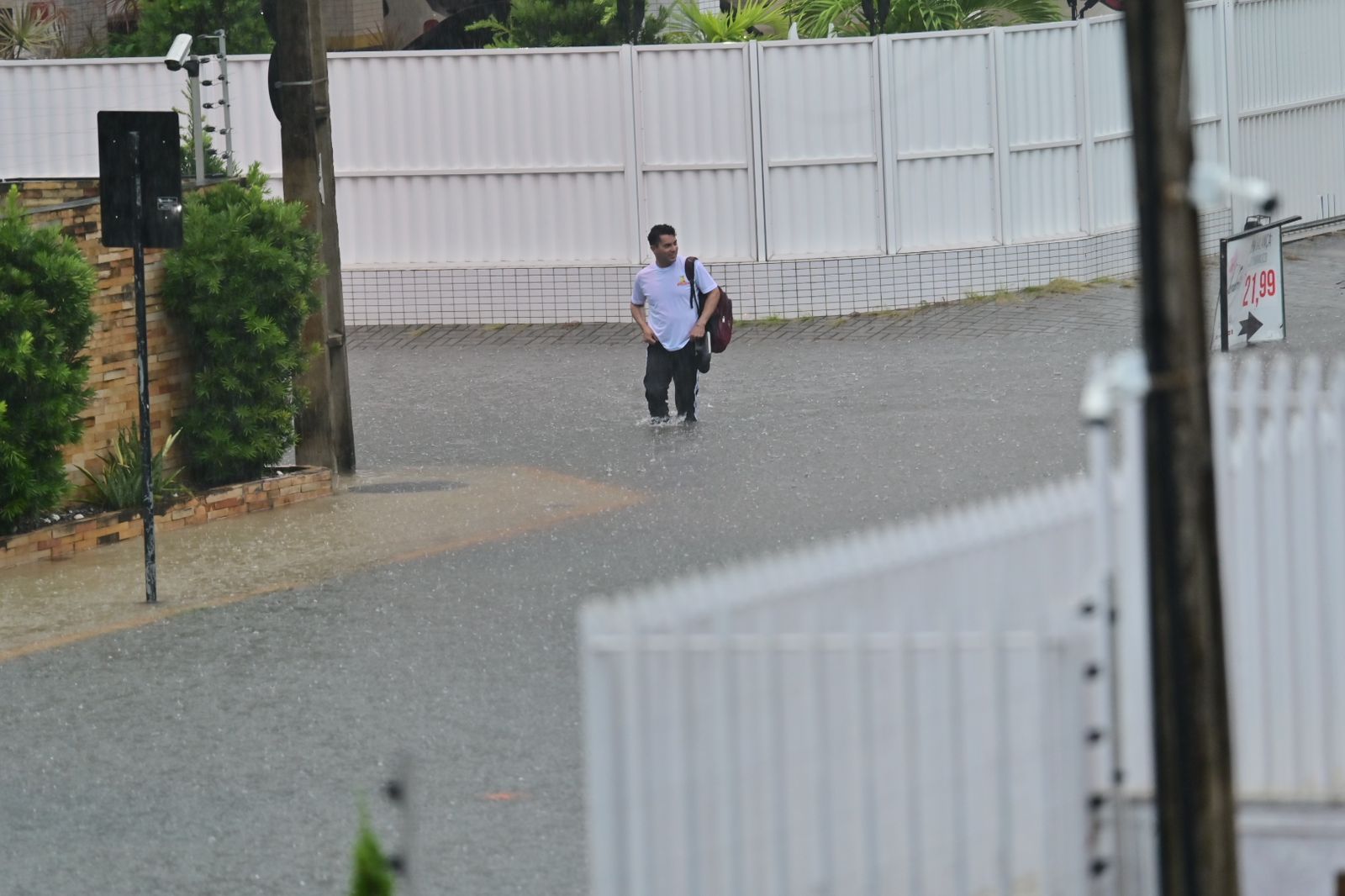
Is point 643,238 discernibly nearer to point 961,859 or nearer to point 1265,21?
point 1265,21

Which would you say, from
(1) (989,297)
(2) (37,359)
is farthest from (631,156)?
(2) (37,359)

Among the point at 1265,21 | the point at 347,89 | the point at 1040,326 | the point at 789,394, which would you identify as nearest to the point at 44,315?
the point at 789,394

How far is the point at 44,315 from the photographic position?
1104 cm

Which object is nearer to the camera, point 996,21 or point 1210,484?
point 1210,484

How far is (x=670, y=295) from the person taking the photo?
570 inches

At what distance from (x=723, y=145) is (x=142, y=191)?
26.8 ft

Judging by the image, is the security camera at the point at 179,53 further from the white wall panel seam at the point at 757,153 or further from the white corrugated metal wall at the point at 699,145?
the white wall panel seam at the point at 757,153

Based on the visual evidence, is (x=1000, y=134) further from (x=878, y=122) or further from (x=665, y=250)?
(x=665, y=250)

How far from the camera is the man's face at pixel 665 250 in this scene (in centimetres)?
1444

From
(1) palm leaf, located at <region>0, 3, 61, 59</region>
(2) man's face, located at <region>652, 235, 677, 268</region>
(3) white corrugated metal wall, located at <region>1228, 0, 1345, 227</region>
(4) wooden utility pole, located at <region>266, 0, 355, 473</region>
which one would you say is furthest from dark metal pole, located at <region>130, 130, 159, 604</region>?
(1) palm leaf, located at <region>0, 3, 61, 59</region>

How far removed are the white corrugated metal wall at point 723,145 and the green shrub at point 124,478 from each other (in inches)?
257

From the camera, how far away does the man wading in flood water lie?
46.4 ft

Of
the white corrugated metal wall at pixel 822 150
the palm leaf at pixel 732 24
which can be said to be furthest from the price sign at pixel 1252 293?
the palm leaf at pixel 732 24

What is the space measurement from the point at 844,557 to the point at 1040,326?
12941mm
